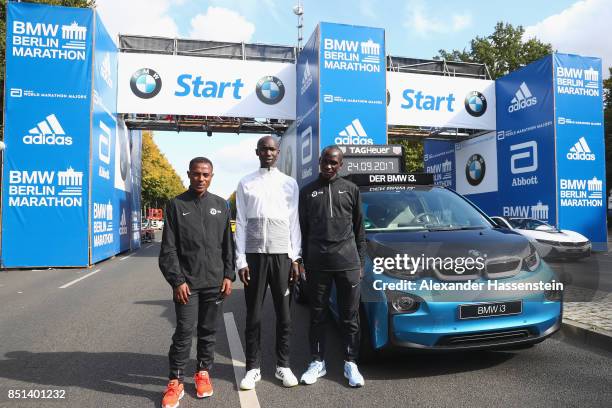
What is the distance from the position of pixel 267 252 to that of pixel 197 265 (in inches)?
20.9

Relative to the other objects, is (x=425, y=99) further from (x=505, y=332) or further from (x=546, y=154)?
(x=505, y=332)

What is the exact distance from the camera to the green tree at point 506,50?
33.0m

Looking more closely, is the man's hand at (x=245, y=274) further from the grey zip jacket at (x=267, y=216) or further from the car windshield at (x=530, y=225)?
the car windshield at (x=530, y=225)

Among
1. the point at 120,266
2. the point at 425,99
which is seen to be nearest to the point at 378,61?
the point at 425,99

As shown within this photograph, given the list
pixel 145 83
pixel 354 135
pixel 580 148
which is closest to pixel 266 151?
pixel 354 135

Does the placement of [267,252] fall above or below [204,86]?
below

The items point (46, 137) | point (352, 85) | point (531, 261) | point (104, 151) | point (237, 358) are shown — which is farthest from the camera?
point (104, 151)

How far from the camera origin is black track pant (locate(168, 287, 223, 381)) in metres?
3.24

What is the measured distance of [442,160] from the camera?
22.9m

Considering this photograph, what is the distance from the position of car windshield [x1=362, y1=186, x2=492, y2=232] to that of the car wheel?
1.00m

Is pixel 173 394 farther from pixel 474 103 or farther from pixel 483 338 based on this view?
pixel 474 103

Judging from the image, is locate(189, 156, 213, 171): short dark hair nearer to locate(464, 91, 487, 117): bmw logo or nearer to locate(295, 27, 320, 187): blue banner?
locate(295, 27, 320, 187): blue banner

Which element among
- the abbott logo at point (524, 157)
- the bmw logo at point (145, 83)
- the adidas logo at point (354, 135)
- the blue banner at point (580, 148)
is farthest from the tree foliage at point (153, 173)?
the blue banner at point (580, 148)

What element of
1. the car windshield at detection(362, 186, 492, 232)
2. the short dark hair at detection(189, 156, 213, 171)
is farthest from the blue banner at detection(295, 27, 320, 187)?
the short dark hair at detection(189, 156, 213, 171)
